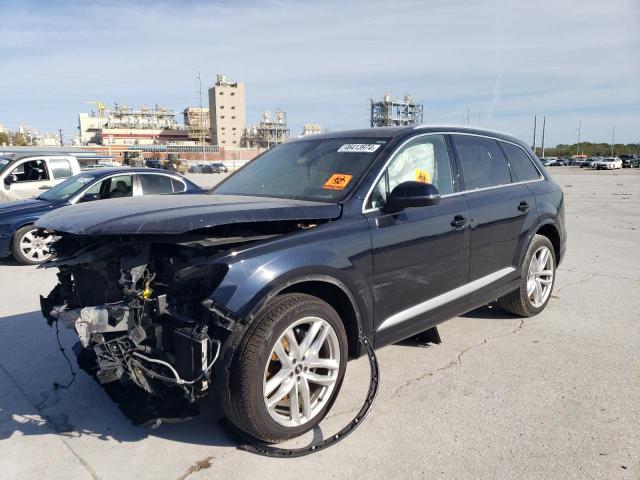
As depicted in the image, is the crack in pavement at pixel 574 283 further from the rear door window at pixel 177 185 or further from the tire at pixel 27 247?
the tire at pixel 27 247

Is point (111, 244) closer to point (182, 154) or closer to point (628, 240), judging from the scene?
point (628, 240)

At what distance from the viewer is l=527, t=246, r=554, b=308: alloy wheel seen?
486 cm

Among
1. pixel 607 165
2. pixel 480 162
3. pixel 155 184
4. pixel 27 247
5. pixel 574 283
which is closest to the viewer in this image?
pixel 480 162

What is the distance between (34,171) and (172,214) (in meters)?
9.79

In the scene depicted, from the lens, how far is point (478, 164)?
14.0 feet

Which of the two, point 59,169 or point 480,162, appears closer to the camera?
point 480,162

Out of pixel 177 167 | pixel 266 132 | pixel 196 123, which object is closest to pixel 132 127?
pixel 196 123

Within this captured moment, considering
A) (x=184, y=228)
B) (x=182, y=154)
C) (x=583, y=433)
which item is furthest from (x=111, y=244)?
(x=182, y=154)

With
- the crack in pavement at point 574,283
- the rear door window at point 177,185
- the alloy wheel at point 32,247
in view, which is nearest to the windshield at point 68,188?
the alloy wheel at point 32,247

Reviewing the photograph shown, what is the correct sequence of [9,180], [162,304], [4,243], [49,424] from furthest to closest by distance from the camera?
1. [9,180]
2. [4,243]
3. [49,424]
4. [162,304]

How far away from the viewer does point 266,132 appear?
407 feet

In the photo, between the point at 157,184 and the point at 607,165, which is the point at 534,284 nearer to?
the point at 157,184

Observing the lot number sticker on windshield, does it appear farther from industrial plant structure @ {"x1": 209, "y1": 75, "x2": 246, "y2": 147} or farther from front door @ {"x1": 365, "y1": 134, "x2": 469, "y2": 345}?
industrial plant structure @ {"x1": 209, "y1": 75, "x2": 246, "y2": 147}

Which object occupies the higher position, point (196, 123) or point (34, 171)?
point (196, 123)
